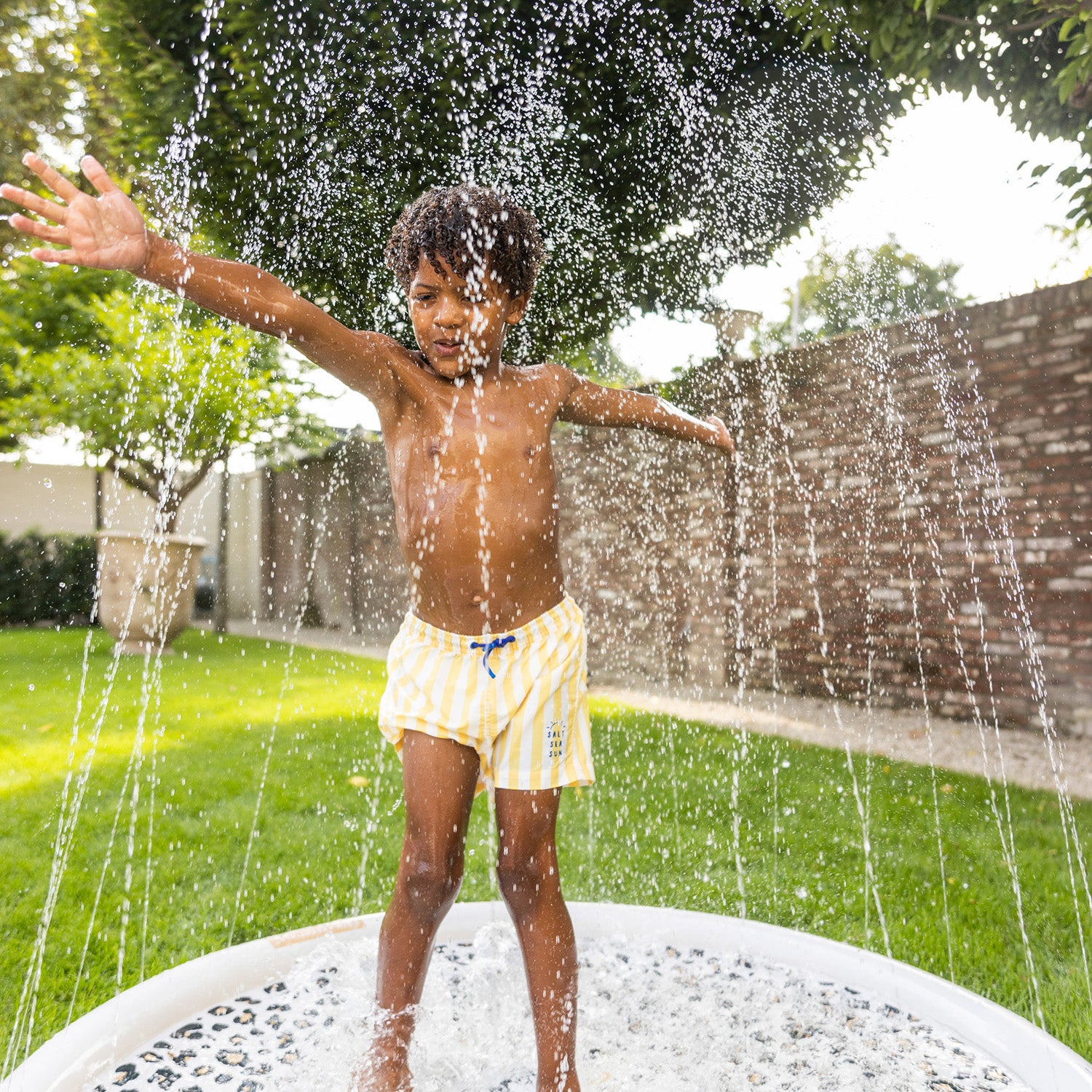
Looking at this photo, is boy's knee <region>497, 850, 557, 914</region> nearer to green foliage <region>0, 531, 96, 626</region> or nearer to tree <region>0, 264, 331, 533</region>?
tree <region>0, 264, 331, 533</region>

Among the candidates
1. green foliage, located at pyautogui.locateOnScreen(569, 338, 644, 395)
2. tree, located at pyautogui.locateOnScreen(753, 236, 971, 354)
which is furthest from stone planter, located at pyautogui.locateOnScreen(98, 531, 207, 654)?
tree, located at pyautogui.locateOnScreen(753, 236, 971, 354)

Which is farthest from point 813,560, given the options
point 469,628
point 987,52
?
point 469,628

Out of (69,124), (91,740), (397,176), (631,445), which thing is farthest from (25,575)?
(397,176)

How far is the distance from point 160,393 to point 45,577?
5.21 metres

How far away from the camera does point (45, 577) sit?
13.1 metres

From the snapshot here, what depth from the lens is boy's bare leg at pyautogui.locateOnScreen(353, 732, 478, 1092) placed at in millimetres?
1740

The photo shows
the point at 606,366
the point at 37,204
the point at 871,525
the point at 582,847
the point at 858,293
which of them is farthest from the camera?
the point at 858,293

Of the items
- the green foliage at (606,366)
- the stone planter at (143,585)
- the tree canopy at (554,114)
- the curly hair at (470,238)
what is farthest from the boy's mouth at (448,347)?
the stone planter at (143,585)

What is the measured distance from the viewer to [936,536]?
246 inches

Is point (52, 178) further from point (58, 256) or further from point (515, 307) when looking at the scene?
point (515, 307)

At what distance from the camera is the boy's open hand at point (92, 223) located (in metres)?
1.43

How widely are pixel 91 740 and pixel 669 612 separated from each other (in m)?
4.65

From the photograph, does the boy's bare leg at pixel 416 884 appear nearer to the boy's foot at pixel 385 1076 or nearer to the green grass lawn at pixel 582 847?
the boy's foot at pixel 385 1076

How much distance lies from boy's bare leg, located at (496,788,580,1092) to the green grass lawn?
143cm
